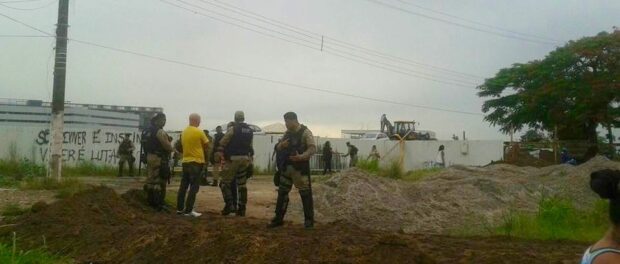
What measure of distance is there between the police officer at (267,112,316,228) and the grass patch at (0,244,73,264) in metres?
2.72

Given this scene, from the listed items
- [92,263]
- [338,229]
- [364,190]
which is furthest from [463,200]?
[92,263]

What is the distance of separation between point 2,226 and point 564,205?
9003mm

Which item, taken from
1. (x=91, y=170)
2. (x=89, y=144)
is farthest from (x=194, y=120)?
(x=89, y=144)

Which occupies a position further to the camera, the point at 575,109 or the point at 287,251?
the point at 575,109

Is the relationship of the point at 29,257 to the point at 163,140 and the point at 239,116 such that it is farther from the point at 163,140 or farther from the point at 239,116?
the point at 239,116

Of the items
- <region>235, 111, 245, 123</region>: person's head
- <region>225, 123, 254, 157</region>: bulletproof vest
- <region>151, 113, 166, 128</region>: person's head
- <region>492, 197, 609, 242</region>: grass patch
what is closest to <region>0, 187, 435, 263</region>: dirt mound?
<region>225, 123, 254, 157</region>: bulletproof vest

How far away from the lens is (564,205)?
11781 millimetres

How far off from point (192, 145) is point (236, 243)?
3.81m

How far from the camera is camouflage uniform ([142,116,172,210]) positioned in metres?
11.1

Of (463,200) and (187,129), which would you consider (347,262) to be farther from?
(463,200)

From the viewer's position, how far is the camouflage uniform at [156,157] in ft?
36.4

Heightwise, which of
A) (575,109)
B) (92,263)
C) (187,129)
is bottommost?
(92,263)

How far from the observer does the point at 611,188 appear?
282cm

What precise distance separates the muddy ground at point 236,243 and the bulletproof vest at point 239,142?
134 centimetres
